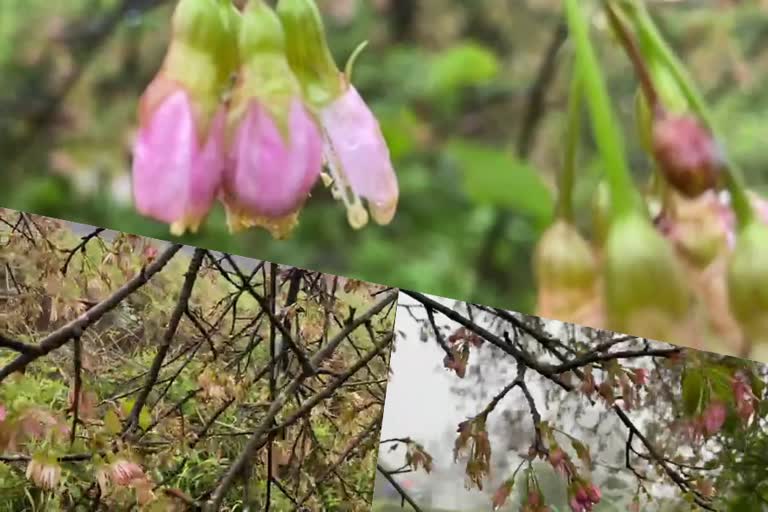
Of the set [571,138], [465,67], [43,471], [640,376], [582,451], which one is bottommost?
[43,471]

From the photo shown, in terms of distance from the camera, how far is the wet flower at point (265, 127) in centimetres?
99

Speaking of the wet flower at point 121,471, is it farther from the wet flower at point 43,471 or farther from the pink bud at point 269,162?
the pink bud at point 269,162

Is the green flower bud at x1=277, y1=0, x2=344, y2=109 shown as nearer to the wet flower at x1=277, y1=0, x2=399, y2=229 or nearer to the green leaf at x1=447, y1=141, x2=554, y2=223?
the wet flower at x1=277, y1=0, x2=399, y2=229

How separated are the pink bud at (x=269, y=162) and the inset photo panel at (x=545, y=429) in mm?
441

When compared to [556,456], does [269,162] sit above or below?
above

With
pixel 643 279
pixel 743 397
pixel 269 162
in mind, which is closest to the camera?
pixel 643 279

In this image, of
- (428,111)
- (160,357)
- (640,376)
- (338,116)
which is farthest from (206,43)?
(640,376)

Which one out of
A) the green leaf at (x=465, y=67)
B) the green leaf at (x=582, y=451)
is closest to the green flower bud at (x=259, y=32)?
the green leaf at (x=465, y=67)

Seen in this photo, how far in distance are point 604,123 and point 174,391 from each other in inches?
37.6

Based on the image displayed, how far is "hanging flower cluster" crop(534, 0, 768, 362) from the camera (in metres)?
0.92

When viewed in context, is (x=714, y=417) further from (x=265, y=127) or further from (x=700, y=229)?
(x=265, y=127)

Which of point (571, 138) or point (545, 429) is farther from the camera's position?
point (545, 429)

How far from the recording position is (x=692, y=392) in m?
1.47

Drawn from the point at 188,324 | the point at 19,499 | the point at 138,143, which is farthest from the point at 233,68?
the point at 19,499
